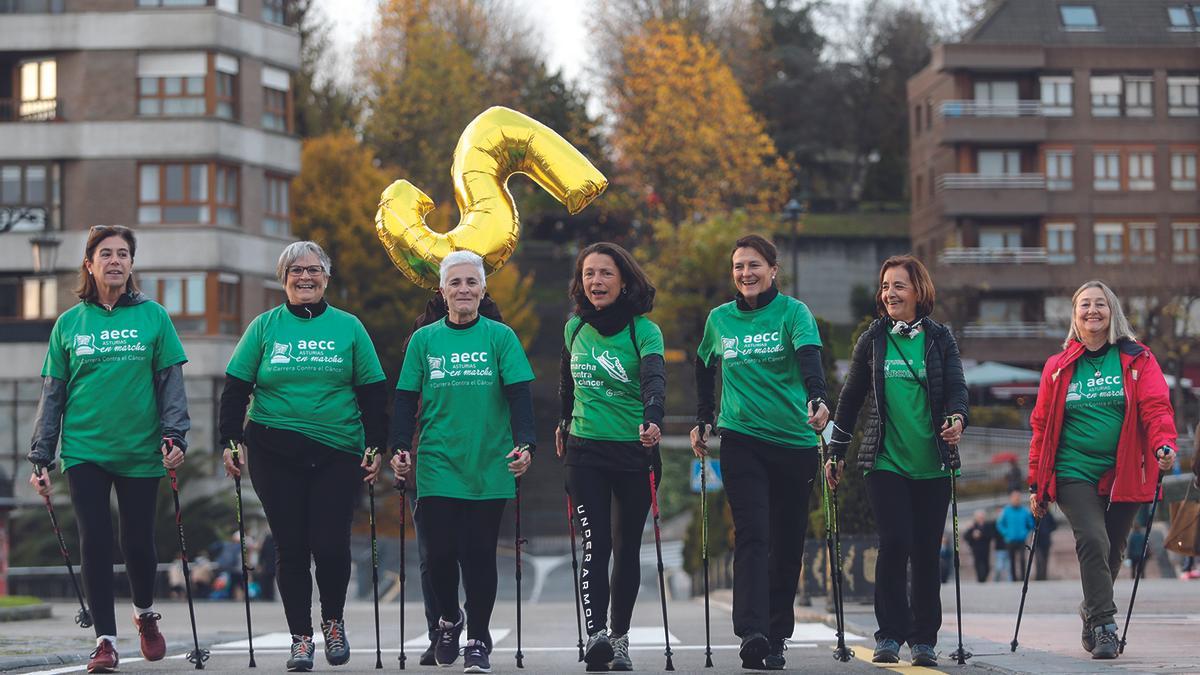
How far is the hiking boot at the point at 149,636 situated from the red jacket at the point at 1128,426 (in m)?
4.70

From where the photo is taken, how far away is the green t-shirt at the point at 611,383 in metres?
10.5

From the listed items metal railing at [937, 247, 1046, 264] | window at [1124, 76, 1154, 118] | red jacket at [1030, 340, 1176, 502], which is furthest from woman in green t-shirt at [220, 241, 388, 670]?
window at [1124, 76, 1154, 118]

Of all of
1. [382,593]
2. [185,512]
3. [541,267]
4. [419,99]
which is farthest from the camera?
[541,267]

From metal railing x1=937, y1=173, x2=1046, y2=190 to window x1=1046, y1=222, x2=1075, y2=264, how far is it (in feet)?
5.23

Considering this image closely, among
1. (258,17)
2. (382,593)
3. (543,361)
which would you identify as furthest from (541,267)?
(382,593)

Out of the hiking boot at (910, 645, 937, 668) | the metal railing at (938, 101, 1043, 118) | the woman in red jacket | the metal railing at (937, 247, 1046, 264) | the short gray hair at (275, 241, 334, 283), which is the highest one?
the metal railing at (938, 101, 1043, 118)

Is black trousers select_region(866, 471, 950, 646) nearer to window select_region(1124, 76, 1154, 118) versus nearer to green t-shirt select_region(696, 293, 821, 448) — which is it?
green t-shirt select_region(696, 293, 821, 448)

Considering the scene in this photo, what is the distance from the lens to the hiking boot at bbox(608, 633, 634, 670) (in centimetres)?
1030

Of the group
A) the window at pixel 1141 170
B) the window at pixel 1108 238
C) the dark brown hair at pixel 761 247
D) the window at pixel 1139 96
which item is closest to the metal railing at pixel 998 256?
the window at pixel 1108 238

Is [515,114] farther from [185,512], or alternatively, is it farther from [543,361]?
[543,361]

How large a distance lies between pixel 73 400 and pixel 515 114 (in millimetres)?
4173

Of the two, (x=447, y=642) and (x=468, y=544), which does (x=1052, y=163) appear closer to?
(x=447, y=642)

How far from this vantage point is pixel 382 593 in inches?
1650

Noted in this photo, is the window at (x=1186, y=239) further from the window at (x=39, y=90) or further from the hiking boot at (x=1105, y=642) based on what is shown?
the hiking boot at (x=1105, y=642)
